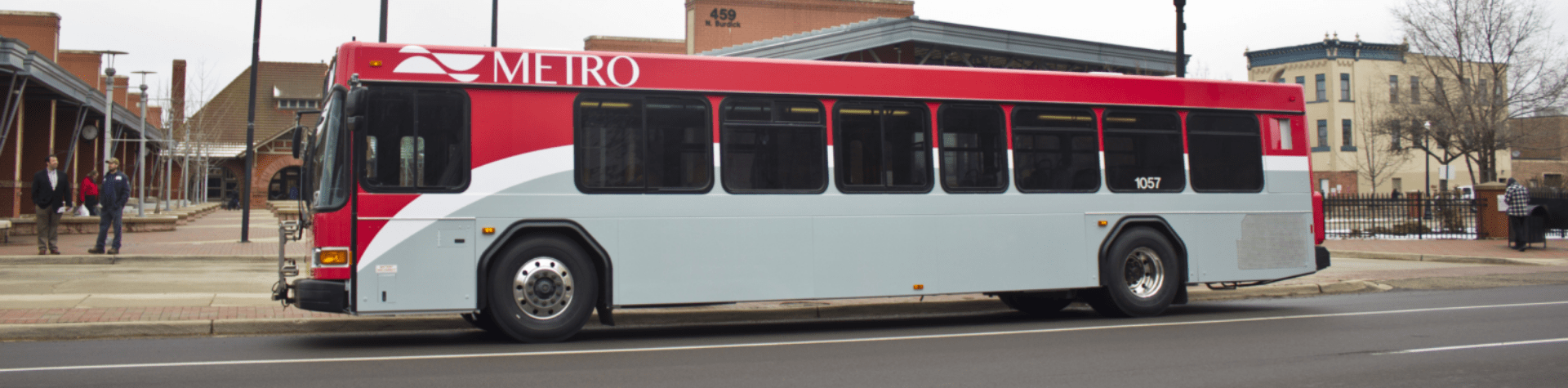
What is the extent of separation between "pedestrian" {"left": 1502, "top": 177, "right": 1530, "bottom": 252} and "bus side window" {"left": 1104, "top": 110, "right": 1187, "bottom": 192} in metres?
13.4

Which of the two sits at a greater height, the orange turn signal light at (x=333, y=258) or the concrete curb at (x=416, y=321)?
the orange turn signal light at (x=333, y=258)

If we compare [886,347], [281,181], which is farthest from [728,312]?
[281,181]

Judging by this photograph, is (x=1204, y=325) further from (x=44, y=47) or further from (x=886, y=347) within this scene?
(x=44, y=47)

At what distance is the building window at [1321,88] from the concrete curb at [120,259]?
2287 inches

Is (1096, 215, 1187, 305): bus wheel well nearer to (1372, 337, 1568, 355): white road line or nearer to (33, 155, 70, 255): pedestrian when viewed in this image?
(1372, 337, 1568, 355): white road line

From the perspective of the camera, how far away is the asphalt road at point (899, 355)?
6.20 meters

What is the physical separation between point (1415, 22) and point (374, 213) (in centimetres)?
3942

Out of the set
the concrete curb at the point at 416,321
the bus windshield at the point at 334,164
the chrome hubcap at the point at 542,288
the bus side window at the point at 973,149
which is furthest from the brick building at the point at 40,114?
the bus side window at the point at 973,149

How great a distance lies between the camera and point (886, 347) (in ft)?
25.4

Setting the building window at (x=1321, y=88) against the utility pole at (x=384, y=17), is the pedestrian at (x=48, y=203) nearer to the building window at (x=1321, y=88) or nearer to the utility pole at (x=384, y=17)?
the utility pole at (x=384, y=17)

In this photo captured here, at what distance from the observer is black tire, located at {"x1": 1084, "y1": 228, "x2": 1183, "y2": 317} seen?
9953mm

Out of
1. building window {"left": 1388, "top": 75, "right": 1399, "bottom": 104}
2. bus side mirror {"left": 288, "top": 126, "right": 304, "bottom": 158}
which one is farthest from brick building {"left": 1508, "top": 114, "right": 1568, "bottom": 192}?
bus side mirror {"left": 288, "top": 126, "right": 304, "bottom": 158}

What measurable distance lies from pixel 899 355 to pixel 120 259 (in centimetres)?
1383

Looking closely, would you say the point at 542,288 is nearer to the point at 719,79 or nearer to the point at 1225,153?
the point at 719,79
